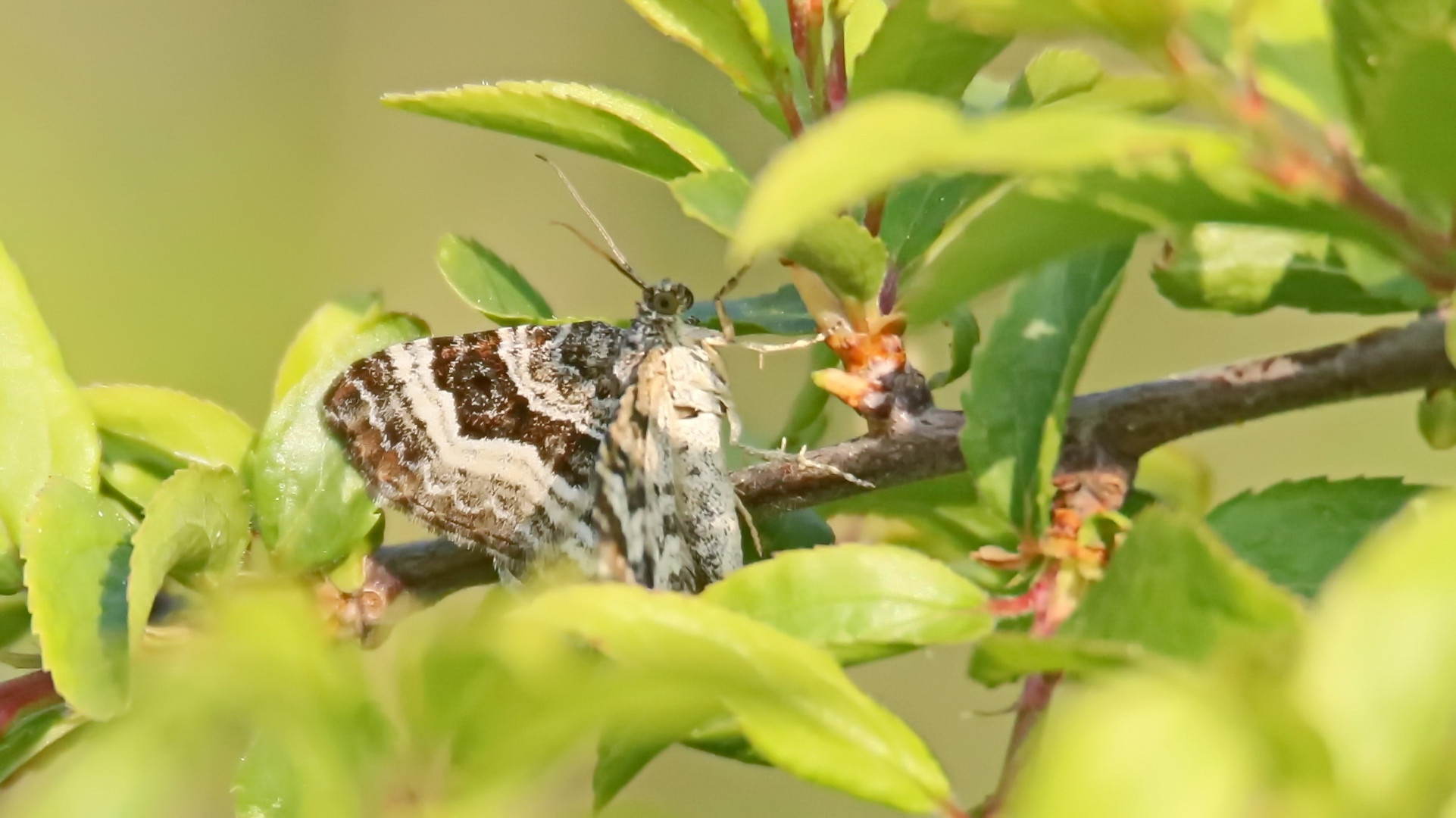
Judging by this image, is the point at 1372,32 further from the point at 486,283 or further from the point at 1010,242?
the point at 486,283

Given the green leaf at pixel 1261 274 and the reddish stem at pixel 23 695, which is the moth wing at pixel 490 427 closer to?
the reddish stem at pixel 23 695

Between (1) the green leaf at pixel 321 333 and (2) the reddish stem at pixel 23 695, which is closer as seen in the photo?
(2) the reddish stem at pixel 23 695

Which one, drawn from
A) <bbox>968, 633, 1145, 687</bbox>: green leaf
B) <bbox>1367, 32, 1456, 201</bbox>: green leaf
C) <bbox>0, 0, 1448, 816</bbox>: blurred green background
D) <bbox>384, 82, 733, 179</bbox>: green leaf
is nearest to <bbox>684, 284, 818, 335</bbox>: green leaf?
<bbox>384, 82, 733, 179</bbox>: green leaf

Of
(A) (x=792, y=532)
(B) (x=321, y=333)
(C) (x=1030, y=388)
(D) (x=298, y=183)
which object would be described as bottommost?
(D) (x=298, y=183)

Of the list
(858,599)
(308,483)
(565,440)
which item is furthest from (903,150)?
(565,440)

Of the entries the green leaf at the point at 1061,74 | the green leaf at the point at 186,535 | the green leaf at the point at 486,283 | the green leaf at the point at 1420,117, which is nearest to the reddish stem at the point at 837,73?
the green leaf at the point at 1061,74
